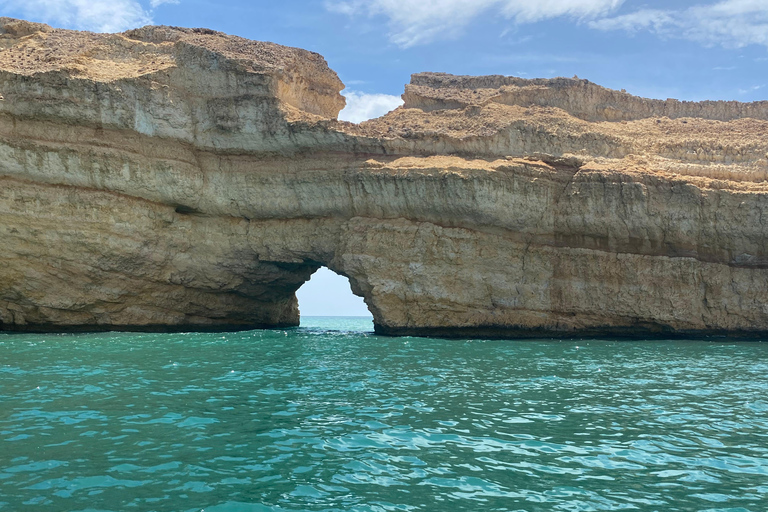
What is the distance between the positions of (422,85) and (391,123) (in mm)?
3141

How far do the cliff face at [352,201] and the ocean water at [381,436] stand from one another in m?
8.28

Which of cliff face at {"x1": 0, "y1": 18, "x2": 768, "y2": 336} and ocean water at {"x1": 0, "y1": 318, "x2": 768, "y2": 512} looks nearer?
ocean water at {"x1": 0, "y1": 318, "x2": 768, "y2": 512}

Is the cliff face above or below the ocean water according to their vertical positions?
above

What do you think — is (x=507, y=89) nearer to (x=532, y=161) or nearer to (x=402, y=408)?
(x=532, y=161)

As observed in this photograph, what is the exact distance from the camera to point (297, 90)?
25969 millimetres

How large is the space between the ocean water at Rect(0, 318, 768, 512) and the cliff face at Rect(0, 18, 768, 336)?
8284 mm

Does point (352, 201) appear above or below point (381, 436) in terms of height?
above

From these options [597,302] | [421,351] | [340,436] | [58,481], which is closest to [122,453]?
[58,481]

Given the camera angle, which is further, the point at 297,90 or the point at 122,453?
the point at 297,90

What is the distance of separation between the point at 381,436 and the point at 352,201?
1660 cm

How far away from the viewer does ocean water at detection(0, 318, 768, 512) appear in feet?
18.6

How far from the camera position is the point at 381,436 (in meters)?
7.55

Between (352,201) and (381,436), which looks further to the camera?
(352,201)

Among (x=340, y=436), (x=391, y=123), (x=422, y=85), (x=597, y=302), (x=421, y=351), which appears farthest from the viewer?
(x=422, y=85)
